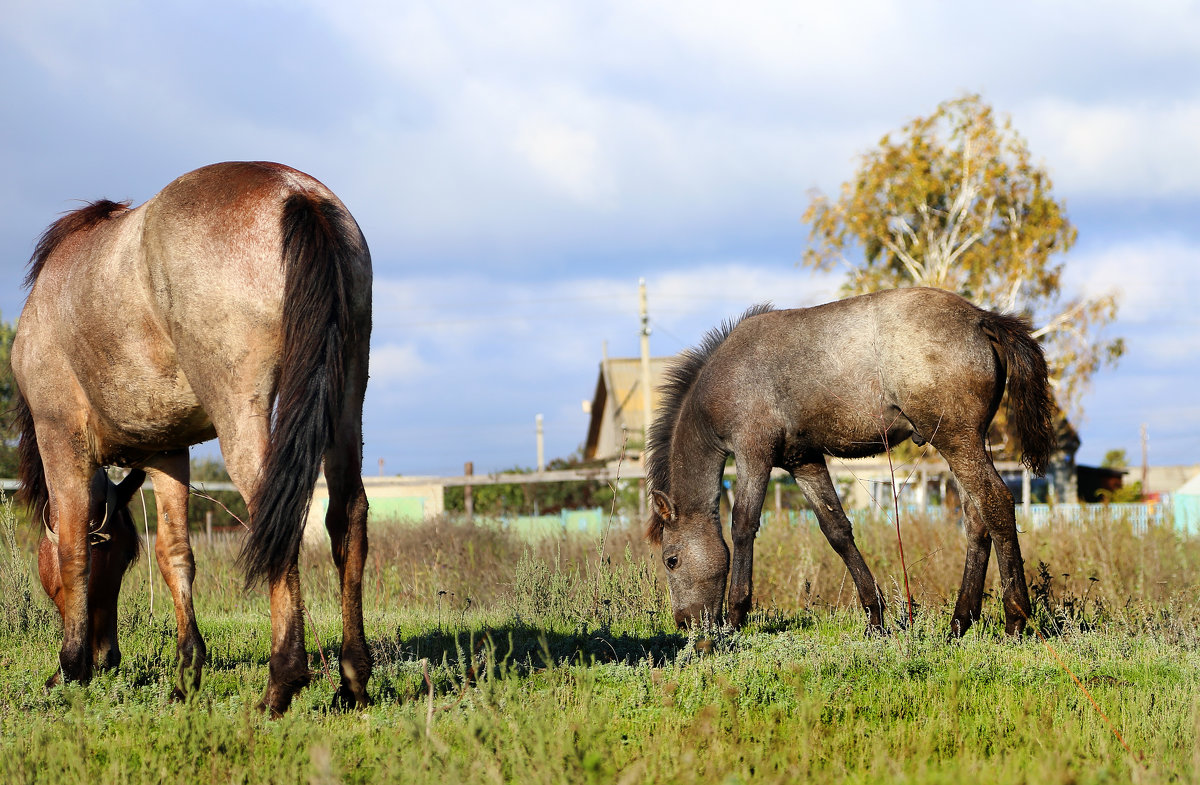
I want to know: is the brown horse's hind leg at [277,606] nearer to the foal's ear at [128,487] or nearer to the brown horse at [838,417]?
the foal's ear at [128,487]

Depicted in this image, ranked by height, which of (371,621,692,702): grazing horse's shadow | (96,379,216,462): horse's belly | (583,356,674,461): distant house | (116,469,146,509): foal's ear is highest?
(583,356,674,461): distant house

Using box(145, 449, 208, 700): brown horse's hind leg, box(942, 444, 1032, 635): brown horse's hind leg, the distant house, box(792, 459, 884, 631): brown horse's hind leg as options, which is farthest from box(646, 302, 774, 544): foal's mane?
the distant house

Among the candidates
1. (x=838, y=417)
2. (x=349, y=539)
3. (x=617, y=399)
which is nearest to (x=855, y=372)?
(x=838, y=417)

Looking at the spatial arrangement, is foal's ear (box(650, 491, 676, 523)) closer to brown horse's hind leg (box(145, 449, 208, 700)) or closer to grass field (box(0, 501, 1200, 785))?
grass field (box(0, 501, 1200, 785))

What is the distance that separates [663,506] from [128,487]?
11.8ft

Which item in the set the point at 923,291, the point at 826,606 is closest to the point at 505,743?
the point at 923,291

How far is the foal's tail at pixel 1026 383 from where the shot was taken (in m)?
6.38

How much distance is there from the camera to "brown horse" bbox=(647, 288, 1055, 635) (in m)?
6.24

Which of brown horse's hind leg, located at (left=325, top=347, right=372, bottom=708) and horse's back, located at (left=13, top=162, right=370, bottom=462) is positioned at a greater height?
horse's back, located at (left=13, top=162, right=370, bottom=462)

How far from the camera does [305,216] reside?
13.3 ft

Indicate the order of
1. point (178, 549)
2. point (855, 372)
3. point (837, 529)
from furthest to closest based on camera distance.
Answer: point (837, 529) → point (855, 372) → point (178, 549)

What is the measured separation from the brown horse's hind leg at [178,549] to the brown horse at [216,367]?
1 cm

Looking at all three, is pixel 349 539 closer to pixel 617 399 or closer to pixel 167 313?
pixel 167 313

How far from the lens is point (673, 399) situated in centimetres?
769
